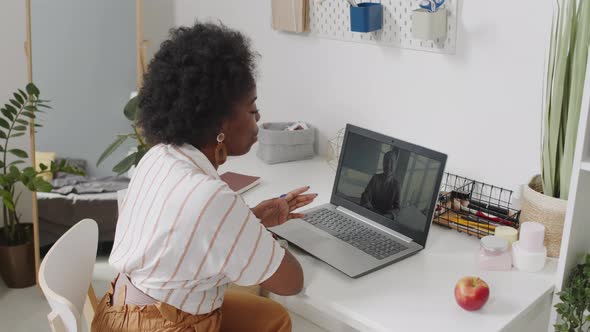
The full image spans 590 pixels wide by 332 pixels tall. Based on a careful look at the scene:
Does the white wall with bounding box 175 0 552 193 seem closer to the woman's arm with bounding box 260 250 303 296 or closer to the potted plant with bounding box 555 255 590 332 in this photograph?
the potted plant with bounding box 555 255 590 332

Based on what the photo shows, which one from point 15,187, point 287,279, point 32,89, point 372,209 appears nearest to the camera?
point 287,279

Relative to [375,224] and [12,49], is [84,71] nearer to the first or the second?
[12,49]

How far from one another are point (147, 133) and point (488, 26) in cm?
92

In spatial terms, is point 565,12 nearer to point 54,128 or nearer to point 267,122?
point 267,122

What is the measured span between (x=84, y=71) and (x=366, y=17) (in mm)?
1197

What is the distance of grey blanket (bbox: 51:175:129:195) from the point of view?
8.36ft

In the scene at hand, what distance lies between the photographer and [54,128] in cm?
253

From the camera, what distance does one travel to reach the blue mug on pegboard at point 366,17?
6.25 feet

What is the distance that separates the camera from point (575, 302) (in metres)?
1.38

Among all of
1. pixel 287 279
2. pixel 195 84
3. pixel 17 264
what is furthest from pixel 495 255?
pixel 17 264

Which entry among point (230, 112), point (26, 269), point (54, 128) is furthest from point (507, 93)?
point (26, 269)

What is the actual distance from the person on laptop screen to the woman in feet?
1.26

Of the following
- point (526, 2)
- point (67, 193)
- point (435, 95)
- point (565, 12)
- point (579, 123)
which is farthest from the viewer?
point (67, 193)

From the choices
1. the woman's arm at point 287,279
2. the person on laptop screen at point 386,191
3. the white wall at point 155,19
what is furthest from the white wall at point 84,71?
the woman's arm at point 287,279
